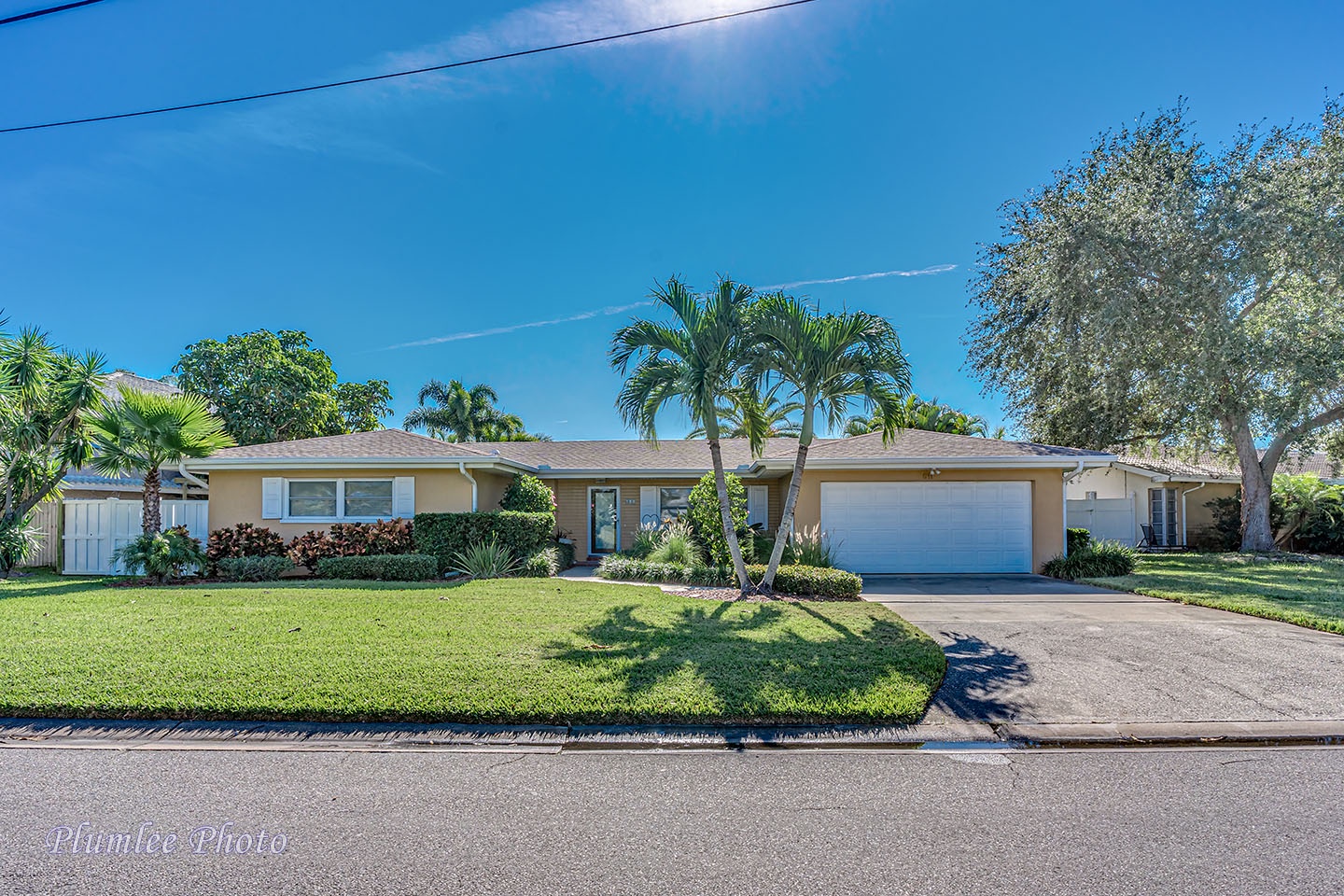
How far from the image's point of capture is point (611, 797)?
12.2 feet

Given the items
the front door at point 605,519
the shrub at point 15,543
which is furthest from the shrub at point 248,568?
the front door at point 605,519

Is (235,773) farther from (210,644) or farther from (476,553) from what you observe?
(476,553)

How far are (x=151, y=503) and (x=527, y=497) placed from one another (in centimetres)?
691

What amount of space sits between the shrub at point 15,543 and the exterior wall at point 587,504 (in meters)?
10.9

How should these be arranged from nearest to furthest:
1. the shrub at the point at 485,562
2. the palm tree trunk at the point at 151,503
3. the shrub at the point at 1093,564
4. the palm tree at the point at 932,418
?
the palm tree trunk at the point at 151,503, the shrub at the point at 485,562, the shrub at the point at 1093,564, the palm tree at the point at 932,418

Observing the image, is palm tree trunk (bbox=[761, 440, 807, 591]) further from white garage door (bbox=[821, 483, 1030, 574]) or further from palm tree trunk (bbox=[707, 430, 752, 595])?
white garage door (bbox=[821, 483, 1030, 574])

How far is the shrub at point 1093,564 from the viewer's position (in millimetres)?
13328

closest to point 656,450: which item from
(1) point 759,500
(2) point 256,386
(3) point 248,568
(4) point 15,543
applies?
(1) point 759,500

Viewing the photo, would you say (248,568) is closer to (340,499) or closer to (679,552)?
(340,499)

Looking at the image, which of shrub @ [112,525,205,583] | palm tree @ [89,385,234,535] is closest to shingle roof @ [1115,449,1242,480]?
shrub @ [112,525,205,583]

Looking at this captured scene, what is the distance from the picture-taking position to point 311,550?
42.0 ft

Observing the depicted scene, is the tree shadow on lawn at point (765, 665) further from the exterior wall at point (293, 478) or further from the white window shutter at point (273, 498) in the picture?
the white window shutter at point (273, 498)

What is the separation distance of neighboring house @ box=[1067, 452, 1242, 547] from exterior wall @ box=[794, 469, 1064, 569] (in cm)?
852

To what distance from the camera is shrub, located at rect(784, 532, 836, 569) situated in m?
12.3
